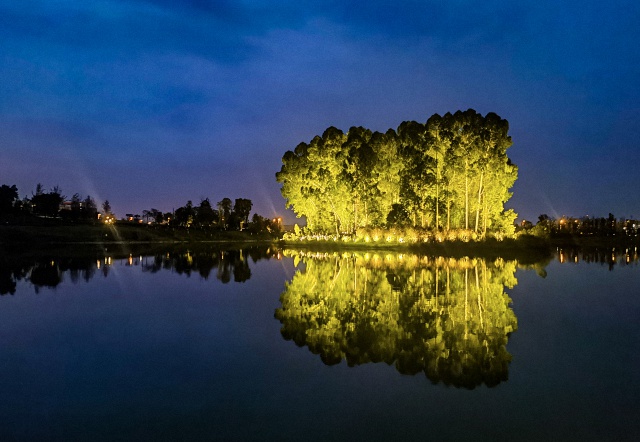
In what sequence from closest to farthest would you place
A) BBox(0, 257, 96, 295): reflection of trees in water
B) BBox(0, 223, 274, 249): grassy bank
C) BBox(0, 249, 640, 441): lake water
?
BBox(0, 249, 640, 441): lake water → BBox(0, 257, 96, 295): reflection of trees in water → BBox(0, 223, 274, 249): grassy bank

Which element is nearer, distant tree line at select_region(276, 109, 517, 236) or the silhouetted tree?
distant tree line at select_region(276, 109, 517, 236)

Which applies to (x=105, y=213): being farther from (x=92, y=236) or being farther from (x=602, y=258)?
(x=602, y=258)

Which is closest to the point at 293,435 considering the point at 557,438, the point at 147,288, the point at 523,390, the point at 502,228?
the point at 557,438

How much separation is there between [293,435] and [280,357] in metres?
3.37

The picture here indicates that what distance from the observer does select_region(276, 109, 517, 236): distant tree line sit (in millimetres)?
45875

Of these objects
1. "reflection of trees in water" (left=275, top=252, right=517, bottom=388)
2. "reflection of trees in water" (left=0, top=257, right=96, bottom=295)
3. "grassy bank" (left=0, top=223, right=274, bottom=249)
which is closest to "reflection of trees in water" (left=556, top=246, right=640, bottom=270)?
"reflection of trees in water" (left=275, top=252, right=517, bottom=388)

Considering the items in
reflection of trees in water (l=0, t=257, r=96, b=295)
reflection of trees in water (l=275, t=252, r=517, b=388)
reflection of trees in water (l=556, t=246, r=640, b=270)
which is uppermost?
reflection of trees in water (l=556, t=246, r=640, b=270)

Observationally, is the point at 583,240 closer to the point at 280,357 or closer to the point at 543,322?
the point at 543,322

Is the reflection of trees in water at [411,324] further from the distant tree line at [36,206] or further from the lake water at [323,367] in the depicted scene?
the distant tree line at [36,206]

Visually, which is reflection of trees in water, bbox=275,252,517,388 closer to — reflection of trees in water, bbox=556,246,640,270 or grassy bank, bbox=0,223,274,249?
reflection of trees in water, bbox=556,246,640,270

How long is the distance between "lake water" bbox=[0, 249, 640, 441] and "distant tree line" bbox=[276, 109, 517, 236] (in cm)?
3120

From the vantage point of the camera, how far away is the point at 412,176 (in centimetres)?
4988

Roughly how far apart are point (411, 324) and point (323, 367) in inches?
148

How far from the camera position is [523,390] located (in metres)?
7.07
